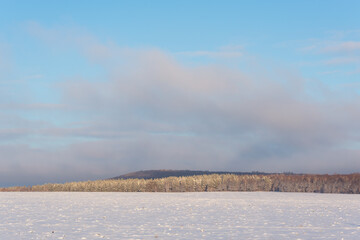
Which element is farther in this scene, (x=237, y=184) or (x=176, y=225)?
(x=237, y=184)

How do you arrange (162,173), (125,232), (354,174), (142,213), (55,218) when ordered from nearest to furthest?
(125,232), (55,218), (142,213), (354,174), (162,173)

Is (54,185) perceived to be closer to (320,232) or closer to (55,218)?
(55,218)

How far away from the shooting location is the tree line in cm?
3944

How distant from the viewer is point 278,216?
18.1 meters

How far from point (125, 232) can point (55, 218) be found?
5.31 metres

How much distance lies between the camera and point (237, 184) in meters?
40.3

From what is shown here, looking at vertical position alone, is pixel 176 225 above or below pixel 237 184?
below

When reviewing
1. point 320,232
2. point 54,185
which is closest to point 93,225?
point 320,232

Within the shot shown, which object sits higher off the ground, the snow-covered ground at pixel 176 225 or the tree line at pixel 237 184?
the tree line at pixel 237 184

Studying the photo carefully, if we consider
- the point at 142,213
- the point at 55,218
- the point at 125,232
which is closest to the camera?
the point at 125,232

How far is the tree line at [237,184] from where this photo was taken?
129 ft

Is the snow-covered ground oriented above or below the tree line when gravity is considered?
below

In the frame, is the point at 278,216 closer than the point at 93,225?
No

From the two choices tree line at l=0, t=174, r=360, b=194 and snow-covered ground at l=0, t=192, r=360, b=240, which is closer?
snow-covered ground at l=0, t=192, r=360, b=240
